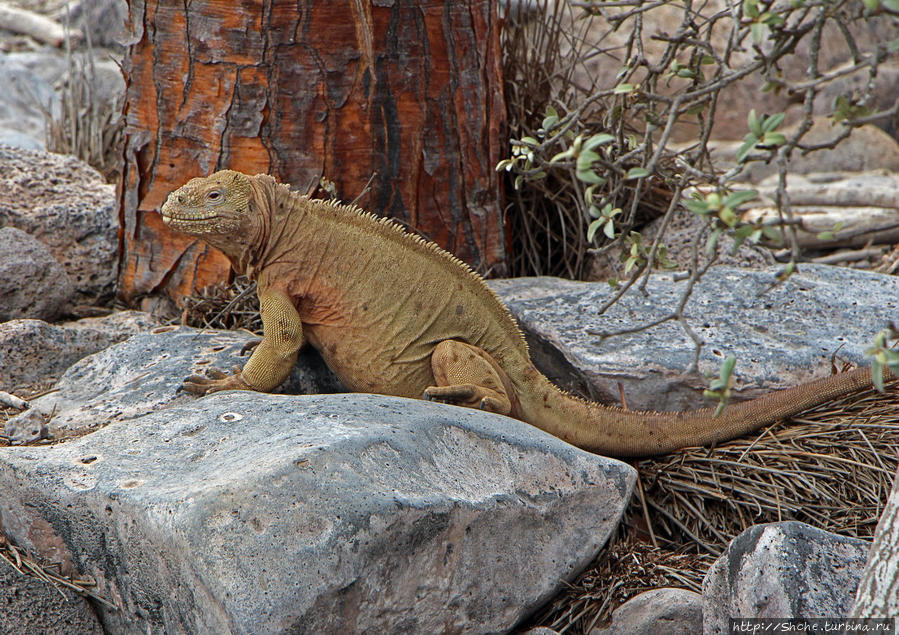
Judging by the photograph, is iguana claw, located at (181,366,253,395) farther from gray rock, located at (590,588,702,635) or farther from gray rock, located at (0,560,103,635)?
gray rock, located at (590,588,702,635)

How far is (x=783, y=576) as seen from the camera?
7.99 ft

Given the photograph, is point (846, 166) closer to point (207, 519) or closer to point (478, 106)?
point (478, 106)

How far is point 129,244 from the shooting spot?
4.51 metres

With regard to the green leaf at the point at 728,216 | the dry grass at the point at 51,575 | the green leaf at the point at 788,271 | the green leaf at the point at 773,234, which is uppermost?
the green leaf at the point at 728,216

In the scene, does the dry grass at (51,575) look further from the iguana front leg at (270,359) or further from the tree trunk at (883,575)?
the tree trunk at (883,575)

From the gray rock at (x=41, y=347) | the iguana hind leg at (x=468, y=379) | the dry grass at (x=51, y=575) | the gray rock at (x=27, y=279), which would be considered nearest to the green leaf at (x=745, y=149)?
the iguana hind leg at (x=468, y=379)

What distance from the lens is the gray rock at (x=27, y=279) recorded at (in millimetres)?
4309

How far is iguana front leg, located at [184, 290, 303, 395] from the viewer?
3.37 meters

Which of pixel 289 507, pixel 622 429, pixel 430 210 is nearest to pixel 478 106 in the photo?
pixel 430 210

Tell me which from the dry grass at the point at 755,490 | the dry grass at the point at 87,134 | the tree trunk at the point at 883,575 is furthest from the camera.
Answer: the dry grass at the point at 87,134

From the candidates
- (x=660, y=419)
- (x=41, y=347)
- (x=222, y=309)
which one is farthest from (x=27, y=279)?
(x=660, y=419)

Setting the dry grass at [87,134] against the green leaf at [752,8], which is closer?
the green leaf at [752,8]

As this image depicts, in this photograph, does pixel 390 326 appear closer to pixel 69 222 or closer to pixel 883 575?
pixel 883 575

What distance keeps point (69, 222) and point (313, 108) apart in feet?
5.82
